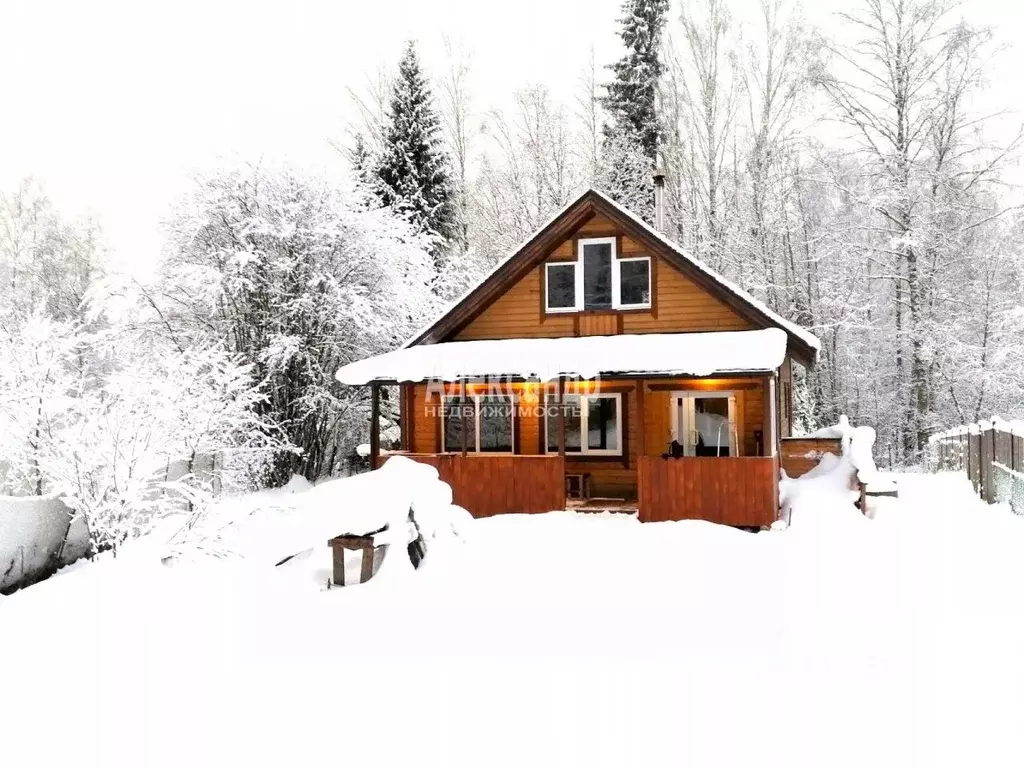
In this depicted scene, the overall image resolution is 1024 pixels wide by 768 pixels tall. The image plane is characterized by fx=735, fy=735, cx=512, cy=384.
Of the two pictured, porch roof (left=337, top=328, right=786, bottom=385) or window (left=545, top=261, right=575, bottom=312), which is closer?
porch roof (left=337, top=328, right=786, bottom=385)

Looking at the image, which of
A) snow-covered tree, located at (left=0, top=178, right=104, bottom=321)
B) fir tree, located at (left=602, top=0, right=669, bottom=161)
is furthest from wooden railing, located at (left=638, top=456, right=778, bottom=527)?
snow-covered tree, located at (left=0, top=178, right=104, bottom=321)

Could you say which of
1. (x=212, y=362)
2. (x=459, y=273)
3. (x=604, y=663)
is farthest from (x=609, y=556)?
(x=459, y=273)

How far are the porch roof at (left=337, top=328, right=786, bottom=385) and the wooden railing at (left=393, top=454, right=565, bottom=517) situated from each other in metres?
1.42

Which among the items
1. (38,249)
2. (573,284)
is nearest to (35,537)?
(573,284)

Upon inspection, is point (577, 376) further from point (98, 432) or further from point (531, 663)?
point (531, 663)

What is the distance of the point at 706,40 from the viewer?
1028 inches

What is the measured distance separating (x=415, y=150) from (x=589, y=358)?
1645cm

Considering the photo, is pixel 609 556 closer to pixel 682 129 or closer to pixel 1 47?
pixel 682 129

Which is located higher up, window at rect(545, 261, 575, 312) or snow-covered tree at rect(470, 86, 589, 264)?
snow-covered tree at rect(470, 86, 589, 264)

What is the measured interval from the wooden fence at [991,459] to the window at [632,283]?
6222 mm

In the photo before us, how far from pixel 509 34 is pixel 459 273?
27.5 metres

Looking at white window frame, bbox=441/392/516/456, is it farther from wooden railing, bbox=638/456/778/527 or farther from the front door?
wooden railing, bbox=638/456/778/527

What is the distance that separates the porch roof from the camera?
1114cm

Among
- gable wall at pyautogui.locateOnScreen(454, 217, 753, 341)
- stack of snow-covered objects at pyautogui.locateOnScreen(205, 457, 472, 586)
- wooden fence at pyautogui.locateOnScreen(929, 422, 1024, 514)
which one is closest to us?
stack of snow-covered objects at pyautogui.locateOnScreen(205, 457, 472, 586)
